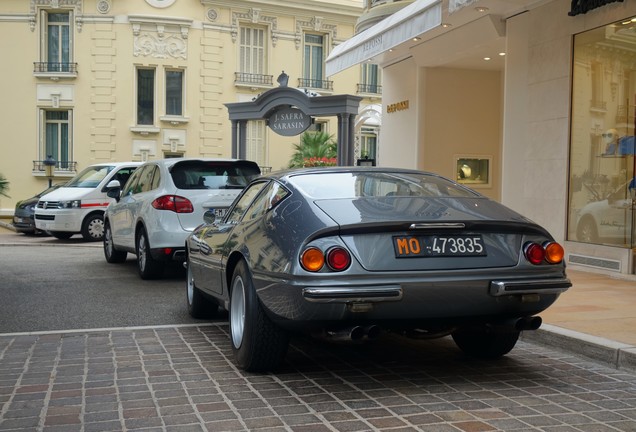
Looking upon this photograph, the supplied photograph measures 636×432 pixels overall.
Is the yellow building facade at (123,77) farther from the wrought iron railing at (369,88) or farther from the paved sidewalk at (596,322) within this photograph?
the paved sidewalk at (596,322)

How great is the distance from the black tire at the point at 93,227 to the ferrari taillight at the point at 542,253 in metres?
14.3

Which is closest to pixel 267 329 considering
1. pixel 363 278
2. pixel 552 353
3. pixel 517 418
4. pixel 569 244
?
pixel 363 278

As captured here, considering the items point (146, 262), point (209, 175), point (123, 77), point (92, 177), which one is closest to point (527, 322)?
point (209, 175)

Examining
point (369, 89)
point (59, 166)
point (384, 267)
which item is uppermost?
point (369, 89)

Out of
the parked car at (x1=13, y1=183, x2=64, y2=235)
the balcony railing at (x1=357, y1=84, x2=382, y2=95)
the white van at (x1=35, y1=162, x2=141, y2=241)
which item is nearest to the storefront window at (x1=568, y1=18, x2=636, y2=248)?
→ the white van at (x1=35, y1=162, x2=141, y2=241)

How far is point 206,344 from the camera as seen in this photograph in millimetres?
6363

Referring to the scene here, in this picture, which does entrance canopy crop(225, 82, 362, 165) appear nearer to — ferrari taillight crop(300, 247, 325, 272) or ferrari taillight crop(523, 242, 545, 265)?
ferrari taillight crop(523, 242, 545, 265)

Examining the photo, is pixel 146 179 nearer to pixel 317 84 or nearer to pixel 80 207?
pixel 80 207

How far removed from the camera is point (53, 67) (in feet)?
94.5

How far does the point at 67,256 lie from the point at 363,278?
1083cm

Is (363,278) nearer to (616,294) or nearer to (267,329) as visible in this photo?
(267,329)

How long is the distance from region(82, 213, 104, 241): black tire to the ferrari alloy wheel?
7442 millimetres

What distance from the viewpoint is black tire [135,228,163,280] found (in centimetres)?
1034

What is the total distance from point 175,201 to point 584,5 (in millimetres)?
6065
